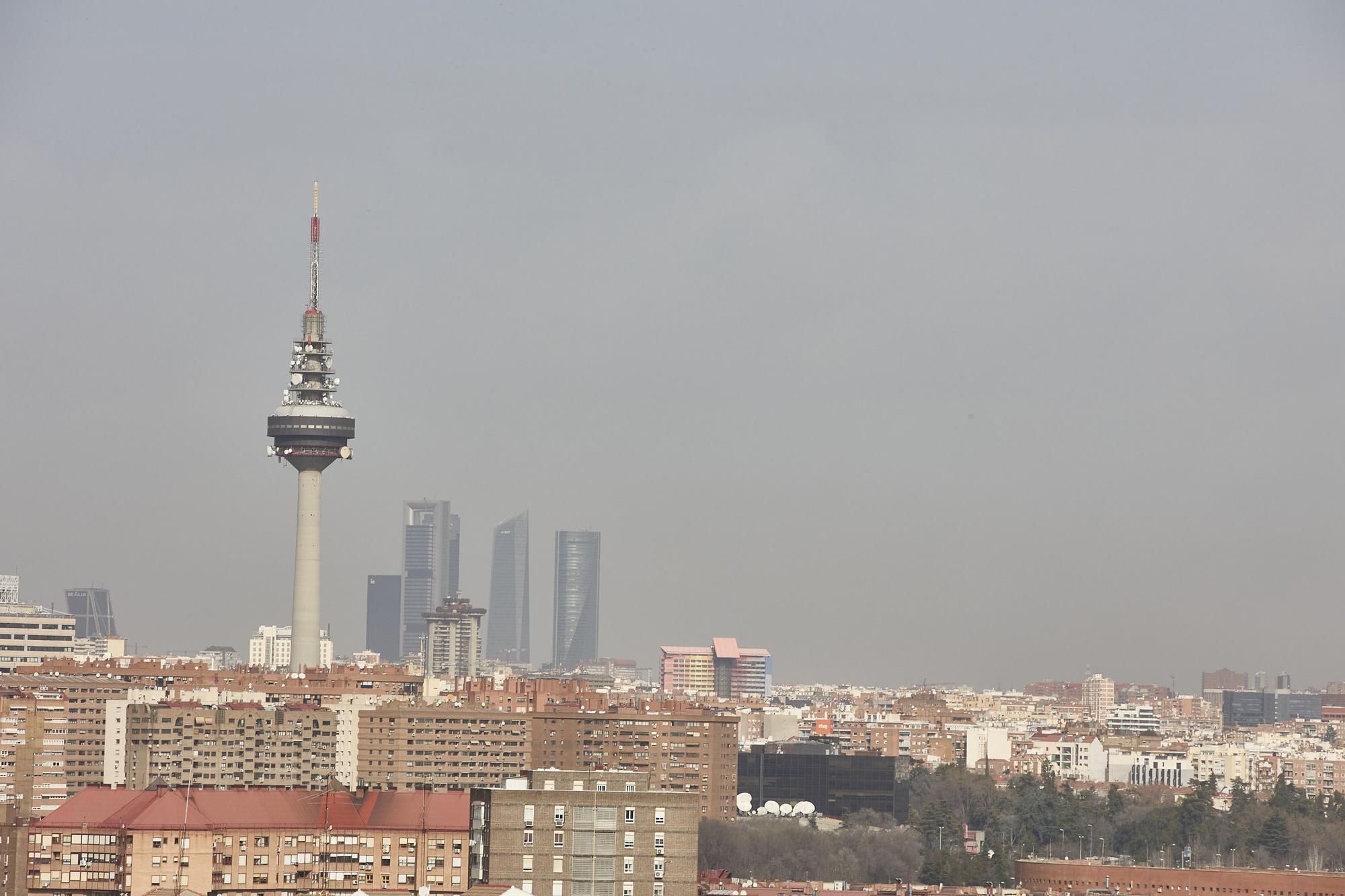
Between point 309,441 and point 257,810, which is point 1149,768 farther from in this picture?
point 257,810

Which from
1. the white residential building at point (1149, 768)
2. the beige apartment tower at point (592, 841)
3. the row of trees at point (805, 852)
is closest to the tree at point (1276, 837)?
the row of trees at point (805, 852)

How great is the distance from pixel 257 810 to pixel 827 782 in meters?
53.8

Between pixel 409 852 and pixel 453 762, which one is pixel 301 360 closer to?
pixel 453 762

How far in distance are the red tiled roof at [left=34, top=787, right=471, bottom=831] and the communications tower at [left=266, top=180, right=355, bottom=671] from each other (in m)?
66.4

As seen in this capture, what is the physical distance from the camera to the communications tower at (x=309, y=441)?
401 feet

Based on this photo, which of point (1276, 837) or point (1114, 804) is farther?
point (1114, 804)

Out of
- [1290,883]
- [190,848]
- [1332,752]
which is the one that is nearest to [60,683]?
[1290,883]

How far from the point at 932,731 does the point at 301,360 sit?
44.3 meters

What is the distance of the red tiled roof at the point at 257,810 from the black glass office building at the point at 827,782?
165ft

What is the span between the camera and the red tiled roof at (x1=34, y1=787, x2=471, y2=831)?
5144 cm

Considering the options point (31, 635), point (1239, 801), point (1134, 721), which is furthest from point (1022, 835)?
point (1134, 721)

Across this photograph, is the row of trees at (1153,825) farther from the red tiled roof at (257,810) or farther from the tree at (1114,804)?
the red tiled roof at (257,810)

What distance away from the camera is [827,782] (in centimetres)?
10462

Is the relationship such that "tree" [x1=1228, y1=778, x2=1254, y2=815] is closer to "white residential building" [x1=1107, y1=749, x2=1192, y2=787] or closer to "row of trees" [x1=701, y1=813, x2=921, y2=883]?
"row of trees" [x1=701, y1=813, x2=921, y2=883]
